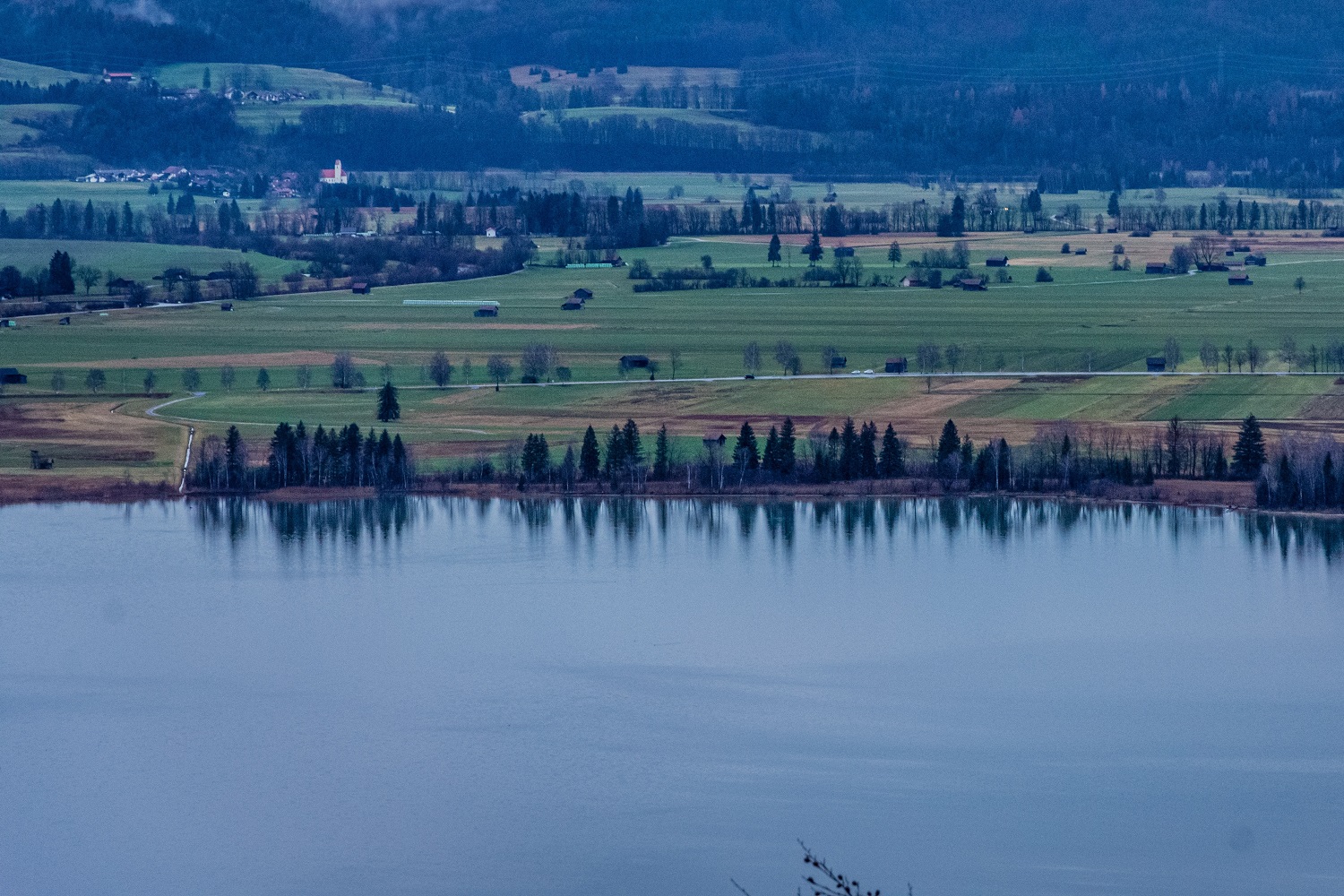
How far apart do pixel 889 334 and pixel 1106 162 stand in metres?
47.8

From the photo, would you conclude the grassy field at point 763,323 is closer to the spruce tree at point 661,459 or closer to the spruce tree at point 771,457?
the spruce tree at point 661,459

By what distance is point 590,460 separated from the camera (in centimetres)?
2662

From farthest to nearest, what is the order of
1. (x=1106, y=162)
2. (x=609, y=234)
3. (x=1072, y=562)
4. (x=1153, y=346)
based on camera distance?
(x=1106, y=162)
(x=609, y=234)
(x=1153, y=346)
(x=1072, y=562)

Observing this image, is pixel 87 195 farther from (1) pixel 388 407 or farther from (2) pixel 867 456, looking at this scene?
(2) pixel 867 456

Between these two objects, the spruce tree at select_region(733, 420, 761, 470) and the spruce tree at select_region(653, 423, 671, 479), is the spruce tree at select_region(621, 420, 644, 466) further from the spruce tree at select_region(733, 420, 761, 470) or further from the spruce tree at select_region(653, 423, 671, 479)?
the spruce tree at select_region(733, 420, 761, 470)

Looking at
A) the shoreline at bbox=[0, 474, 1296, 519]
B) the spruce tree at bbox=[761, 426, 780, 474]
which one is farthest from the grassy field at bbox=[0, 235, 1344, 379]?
the shoreline at bbox=[0, 474, 1296, 519]

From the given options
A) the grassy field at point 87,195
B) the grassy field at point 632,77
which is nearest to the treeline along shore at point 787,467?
the grassy field at point 87,195

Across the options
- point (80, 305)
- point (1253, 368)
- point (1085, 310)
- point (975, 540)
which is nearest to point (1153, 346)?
point (1253, 368)

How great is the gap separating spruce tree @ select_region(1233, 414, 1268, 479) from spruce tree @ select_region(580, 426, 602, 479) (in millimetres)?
7364

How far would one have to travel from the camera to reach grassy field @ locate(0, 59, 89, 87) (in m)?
Answer: 93.7

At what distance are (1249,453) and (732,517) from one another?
20.1ft

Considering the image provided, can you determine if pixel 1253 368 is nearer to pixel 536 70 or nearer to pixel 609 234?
pixel 609 234

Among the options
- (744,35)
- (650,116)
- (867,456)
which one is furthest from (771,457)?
(744,35)

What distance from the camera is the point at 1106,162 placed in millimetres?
83812
